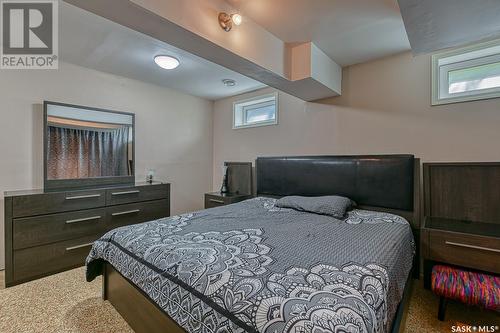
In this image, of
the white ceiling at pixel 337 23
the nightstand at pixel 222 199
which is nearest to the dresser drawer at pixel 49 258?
the nightstand at pixel 222 199

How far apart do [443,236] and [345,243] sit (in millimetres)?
913

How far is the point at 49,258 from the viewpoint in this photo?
8.20 ft

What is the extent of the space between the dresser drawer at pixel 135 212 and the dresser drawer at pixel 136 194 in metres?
0.06

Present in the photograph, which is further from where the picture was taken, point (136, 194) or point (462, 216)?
point (136, 194)

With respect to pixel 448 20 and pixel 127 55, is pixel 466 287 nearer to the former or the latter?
pixel 448 20

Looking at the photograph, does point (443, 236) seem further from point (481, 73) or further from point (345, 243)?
point (481, 73)

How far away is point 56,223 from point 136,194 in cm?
89

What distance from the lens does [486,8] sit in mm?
1546

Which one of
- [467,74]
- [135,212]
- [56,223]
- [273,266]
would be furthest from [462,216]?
Answer: [56,223]

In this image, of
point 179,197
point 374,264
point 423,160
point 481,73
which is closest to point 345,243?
point 374,264

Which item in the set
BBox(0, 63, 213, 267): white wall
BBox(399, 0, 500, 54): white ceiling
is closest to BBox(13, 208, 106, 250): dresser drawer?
BBox(0, 63, 213, 267): white wall

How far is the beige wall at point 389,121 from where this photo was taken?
7.26 ft

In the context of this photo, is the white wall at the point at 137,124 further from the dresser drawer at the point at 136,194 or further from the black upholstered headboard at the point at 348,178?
the black upholstered headboard at the point at 348,178

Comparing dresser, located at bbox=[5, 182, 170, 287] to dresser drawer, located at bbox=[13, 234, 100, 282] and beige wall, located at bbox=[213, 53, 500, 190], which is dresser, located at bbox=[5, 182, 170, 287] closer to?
dresser drawer, located at bbox=[13, 234, 100, 282]
